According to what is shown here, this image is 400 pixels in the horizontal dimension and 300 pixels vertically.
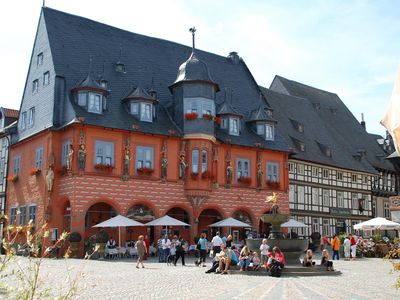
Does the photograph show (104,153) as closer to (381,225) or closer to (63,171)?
(63,171)

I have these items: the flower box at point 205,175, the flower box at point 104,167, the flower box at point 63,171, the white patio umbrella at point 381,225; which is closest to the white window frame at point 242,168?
the flower box at point 205,175

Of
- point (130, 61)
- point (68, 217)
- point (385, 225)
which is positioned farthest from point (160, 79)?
point (385, 225)

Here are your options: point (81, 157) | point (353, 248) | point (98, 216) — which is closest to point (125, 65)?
point (81, 157)

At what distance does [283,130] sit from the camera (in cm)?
4772

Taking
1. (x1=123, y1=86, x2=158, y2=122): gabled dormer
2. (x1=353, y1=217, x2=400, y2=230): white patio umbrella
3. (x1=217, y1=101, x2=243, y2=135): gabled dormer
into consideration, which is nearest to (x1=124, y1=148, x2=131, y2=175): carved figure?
(x1=123, y1=86, x2=158, y2=122): gabled dormer

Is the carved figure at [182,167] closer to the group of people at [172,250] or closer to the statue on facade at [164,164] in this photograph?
the statue on facade at [164,164]

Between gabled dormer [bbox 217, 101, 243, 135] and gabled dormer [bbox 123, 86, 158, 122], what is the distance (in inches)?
241

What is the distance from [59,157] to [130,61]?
30.2 ft

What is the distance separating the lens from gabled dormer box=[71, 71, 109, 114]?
33.0 m

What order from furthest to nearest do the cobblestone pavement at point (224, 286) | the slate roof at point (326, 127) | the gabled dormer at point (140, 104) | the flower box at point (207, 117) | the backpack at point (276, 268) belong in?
the slate roof at point (326, 127) → the flower box at point (207, 117) → the gabled dormer at point (140, 104) → the backpack at point (276, 268) → the cobblestone pavement at point (224, 286)

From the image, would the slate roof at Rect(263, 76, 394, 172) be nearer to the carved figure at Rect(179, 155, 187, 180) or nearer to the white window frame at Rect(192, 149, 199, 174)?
the white window frame at Rect(192, 149, 199, 174)

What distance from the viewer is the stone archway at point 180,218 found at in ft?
120

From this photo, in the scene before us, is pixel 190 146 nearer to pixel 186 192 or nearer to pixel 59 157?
pixel 186 192

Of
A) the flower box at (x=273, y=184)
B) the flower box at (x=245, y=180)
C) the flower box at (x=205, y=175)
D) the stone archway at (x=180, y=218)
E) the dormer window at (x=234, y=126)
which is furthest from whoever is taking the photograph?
the flower box at (x=273, y=184)
